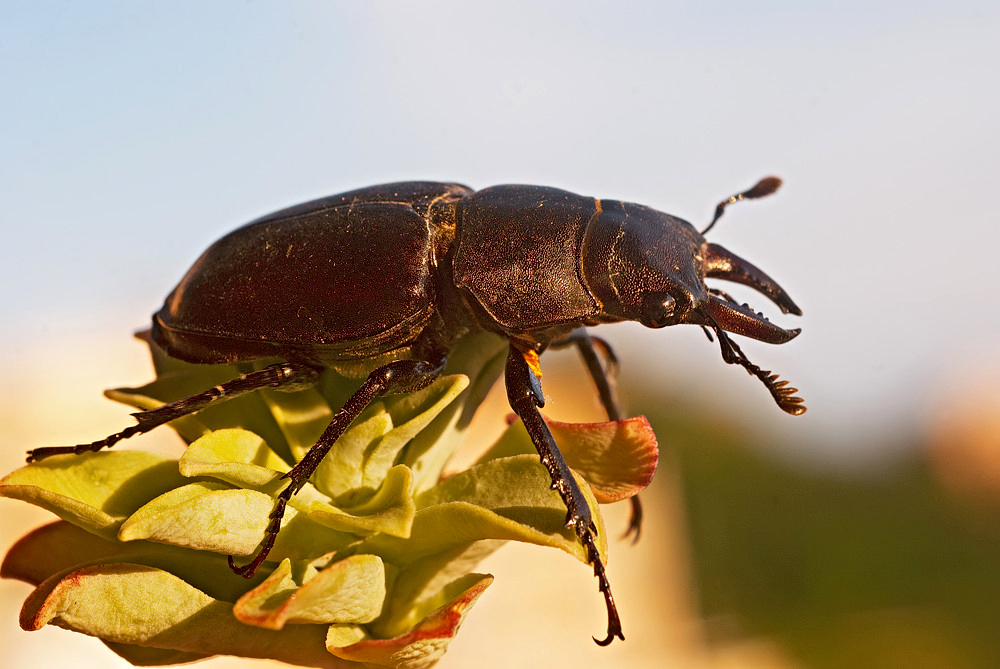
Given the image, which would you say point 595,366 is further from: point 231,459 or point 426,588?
point 231,459

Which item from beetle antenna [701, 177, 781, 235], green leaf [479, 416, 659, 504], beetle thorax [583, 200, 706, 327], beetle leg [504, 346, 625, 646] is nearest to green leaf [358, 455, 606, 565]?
beetle leg [504, 346, 625, 646]

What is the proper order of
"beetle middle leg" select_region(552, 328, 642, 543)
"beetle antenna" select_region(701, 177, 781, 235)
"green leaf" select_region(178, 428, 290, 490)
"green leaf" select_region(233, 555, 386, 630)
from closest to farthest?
"green leaf" select_region(233, 555, 386, 630) → "green leaf" select_region(178, 428, 290, 490) → "beetle middle leg" select_region(552, 328, 642, 543) → "beetle antenna" select_region(701, 177, 781, 235)

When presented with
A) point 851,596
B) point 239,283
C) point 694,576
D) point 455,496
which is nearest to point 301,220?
point 239,283

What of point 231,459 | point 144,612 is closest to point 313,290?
point 231,459

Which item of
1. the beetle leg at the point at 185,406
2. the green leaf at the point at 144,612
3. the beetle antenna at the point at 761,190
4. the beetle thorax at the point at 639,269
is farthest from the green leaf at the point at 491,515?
the beetle antenna at the point at 761,190

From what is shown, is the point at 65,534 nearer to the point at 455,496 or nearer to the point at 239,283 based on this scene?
the point at 239,283

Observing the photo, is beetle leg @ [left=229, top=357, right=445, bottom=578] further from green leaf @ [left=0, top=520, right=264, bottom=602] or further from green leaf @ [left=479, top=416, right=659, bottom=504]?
green leaf @ [left=479, top=416, right=659, bottom=504]
